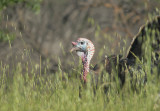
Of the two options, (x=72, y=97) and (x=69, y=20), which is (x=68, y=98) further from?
(x=69, y=20)

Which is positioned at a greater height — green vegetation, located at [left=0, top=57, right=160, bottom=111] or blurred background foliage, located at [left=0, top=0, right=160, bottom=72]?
blurred background foliage, located at [left=0, top=0, right=160, bottom=72]

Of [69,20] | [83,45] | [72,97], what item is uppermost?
[69,20]

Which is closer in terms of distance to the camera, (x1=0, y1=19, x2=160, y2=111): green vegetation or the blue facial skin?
(x1=0, y1=19, x2=160, y2=111): green vegetation

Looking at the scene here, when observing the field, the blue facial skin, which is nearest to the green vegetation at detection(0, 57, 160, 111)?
the field

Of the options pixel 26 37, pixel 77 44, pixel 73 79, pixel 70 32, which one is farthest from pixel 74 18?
pixel 73 79

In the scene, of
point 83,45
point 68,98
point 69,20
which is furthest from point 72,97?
point 69,20

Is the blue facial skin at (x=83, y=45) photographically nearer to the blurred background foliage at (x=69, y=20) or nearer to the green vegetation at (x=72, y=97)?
the green vegetation at (x=72, y=97)

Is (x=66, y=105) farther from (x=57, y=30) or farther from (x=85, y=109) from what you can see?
(x=57, y=30)

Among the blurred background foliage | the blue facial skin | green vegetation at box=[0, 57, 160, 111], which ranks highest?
the blurred background foliage

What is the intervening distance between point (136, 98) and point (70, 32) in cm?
1022

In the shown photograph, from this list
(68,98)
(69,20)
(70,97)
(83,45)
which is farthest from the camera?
(69,20)

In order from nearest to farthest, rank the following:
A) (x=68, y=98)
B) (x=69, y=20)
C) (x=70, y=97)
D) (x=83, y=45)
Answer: (x=68, y=98), (x=70, y=97), (x=83, y=45), (x=69, y=20)

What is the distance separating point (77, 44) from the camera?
640 cm

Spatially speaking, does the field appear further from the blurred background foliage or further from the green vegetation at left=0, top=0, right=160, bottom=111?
the blurred background foliage
